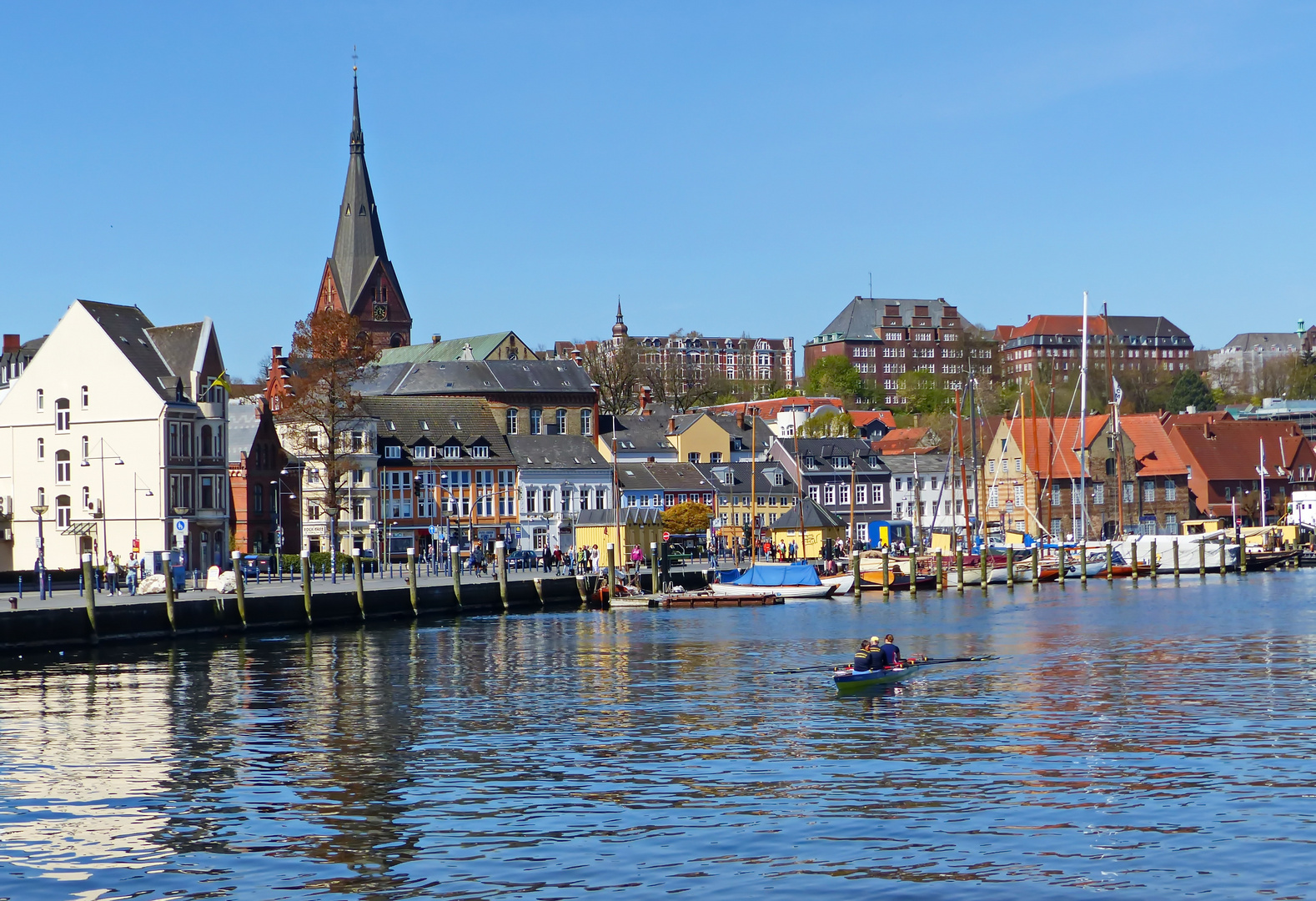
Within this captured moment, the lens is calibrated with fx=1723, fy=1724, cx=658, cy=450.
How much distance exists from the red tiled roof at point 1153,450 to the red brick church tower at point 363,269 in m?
81.4

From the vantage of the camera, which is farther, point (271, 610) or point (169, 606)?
point (271, 610)

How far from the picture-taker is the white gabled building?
9712 cm

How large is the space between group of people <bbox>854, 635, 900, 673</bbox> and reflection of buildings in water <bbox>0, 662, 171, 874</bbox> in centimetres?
1765

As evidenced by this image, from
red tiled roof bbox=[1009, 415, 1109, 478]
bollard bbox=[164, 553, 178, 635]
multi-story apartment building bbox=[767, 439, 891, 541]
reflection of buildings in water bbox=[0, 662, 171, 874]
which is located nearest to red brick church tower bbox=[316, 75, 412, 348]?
multi-story apartment building bbox=[767, 439, 891, 541]

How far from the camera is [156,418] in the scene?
97000 mm

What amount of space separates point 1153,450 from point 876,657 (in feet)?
352

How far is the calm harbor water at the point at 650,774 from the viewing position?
25.1 meters

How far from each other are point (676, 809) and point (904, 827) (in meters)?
4.09

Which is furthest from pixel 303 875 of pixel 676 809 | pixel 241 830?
pixel 676 809

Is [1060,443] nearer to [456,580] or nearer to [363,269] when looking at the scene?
[456,580]

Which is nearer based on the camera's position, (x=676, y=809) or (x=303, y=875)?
(x=303, y=875)

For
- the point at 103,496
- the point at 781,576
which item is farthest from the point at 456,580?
the point at 103,496

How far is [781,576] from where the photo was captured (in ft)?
302

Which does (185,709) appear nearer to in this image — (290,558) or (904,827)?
(904,827)
